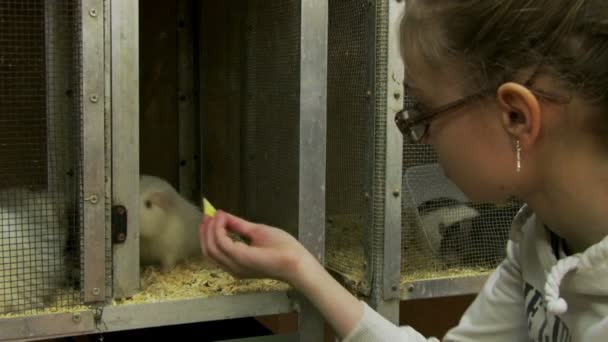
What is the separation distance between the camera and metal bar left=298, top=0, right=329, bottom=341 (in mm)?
1183

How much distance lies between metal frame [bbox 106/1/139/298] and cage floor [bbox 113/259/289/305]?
0.05 meters

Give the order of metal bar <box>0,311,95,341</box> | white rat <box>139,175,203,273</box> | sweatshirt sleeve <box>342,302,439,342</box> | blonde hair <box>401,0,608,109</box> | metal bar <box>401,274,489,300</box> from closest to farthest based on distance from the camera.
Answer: blonde hair <box>401,0,608,109</box>, sweatshirt sleeve <box>342,302,439,342</box>, metal bar <box>0,311,95,341</box>, metal bar <box>401,274,489,300</box>, white rat <box>139,175,203,273</box>

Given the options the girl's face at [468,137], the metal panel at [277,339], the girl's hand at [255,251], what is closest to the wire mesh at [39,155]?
the girl's hand at [255,251]

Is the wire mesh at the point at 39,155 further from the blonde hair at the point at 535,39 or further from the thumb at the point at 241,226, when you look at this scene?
the blonde hair at the point at 535,39

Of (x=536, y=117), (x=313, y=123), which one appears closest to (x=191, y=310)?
(x=313, y=123)

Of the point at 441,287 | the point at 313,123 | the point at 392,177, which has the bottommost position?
the point at 441,287

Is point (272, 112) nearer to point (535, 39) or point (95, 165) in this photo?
point (95, 165)

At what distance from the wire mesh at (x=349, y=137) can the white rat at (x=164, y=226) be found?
0.34 meters

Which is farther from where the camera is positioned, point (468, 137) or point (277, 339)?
point (277, 339)

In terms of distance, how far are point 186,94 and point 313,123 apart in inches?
28.3

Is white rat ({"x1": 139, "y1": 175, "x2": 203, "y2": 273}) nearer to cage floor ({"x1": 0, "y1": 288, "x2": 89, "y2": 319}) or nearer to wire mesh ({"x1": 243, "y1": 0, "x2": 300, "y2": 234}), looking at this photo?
wire mesh ({"x1": 243, "y1": 0, "x2": 300, "y2": 234})

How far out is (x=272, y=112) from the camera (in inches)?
54.5

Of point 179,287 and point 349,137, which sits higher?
point 349,137

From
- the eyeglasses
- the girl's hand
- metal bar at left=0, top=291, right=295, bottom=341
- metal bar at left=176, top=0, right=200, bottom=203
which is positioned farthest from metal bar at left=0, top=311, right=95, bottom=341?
metal bar at left=176, top=0, right=200, bottom=203
